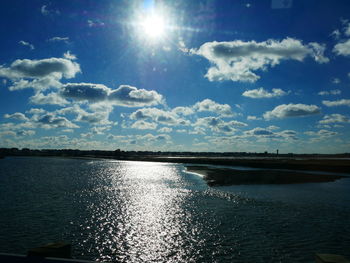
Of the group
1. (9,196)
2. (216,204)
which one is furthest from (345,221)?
(9,196)

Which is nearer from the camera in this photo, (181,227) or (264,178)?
(181,227)

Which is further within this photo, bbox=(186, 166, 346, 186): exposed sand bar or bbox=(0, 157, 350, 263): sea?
bbox=(186, 166, 346, 186): exposed sand bar

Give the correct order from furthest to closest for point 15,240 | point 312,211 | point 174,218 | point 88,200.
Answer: point 88,200, point 312,211, point 174,218, point 15,240

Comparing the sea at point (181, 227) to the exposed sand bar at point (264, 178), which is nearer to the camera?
the sea at point (181, 227)

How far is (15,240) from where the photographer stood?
21.7m

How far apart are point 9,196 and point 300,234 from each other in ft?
134

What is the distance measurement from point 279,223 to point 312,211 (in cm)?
851

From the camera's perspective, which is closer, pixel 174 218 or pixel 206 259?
pixel 206 259

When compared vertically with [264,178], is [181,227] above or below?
below

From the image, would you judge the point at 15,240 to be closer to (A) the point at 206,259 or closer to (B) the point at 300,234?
(A) the point at 206,259

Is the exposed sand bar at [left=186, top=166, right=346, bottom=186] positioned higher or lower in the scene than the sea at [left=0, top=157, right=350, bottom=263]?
higher

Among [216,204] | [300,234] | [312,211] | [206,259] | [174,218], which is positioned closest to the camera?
[206,259]

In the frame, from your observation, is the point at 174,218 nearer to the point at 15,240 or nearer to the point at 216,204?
the point at 216,204

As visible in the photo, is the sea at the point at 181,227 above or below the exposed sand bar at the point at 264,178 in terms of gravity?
below
